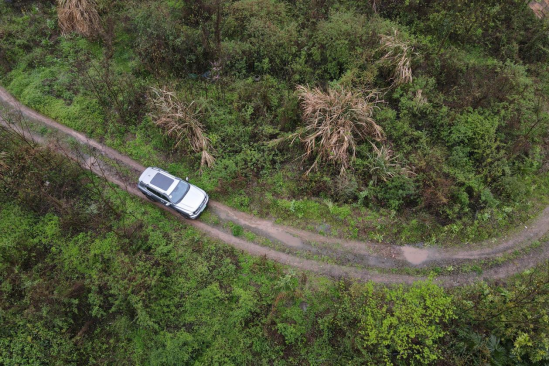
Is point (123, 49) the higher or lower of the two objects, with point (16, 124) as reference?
higher

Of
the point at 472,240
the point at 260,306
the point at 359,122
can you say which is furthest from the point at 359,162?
the point at 260,306

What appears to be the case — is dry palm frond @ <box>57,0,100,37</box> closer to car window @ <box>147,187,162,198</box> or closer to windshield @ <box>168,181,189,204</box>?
car window @ <box>147,187,162,198</box>

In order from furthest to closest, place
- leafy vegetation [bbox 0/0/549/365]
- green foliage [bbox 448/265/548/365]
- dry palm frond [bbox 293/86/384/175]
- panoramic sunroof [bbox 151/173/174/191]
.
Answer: dry palm frond [bbox 293/86/384/175]
panoramic sunroof [bbox 151/173/174/191]
leafy vegetation [bbox 0/0/549/365]
green foliage [bbox 448/265/548/365]

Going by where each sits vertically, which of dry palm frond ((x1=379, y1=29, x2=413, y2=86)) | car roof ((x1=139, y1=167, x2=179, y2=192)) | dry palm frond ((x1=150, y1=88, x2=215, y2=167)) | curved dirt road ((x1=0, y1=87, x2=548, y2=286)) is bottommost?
curved dirt road ((x1=0, y1=87, x2=548, y2=286))

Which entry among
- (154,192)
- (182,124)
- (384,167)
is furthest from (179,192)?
(384,167)

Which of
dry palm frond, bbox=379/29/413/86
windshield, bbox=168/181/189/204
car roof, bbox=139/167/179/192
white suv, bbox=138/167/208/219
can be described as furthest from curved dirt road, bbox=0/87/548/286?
dry palm frond, bbox=379/29/413/86

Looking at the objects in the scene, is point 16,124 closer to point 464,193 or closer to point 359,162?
point 359,162

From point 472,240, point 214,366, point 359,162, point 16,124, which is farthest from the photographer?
point 16,124
